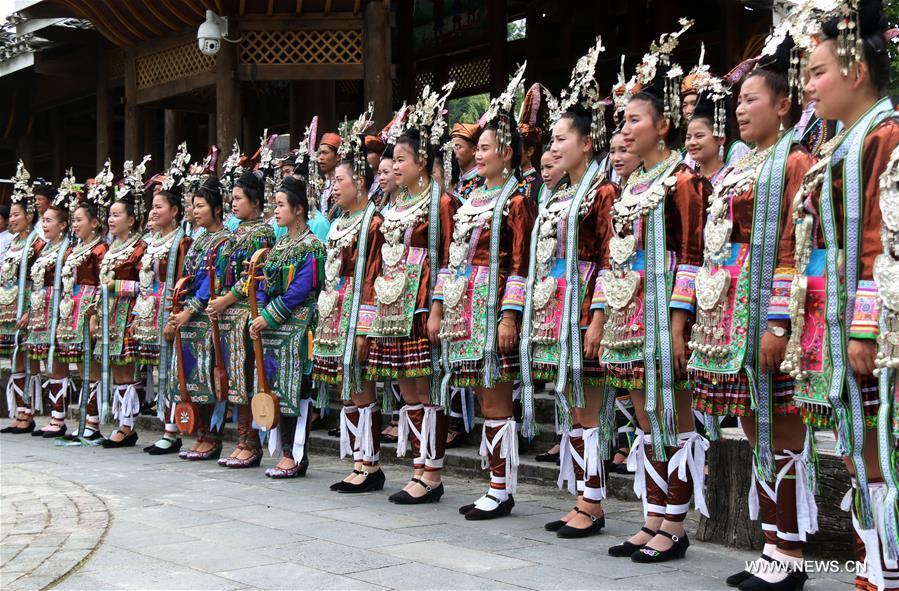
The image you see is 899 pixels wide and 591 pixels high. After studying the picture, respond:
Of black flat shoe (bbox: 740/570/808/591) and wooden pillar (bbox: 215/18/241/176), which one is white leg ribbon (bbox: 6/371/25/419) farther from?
black flat shoe (bbox: 740/570/808/591)

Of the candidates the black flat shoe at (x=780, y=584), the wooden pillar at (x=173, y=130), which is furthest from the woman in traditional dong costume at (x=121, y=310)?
the wooden pillar at (x=173, y=130)

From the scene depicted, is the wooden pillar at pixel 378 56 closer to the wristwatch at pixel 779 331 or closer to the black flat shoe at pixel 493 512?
the black flat shoe at pixel 493 512

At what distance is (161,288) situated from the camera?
8.12m

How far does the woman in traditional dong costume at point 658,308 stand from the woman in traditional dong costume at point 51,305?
5.73 meters

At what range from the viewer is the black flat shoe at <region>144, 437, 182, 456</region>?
26.3 feet

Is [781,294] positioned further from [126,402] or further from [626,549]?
[126,402]

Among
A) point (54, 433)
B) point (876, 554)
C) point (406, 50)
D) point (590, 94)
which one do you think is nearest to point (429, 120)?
point (590, 94)

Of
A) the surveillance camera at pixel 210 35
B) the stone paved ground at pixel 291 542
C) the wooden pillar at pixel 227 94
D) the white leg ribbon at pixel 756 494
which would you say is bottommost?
the stone paved ground at pixel 291 542

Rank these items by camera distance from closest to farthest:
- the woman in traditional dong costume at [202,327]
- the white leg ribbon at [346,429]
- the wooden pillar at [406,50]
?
the white leg ribbon at [346,429] → the woman in traditional dong costume at [202,327] → the wooden pillar at [406,50]

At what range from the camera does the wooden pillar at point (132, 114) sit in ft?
39.0

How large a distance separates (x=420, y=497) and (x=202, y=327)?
246 centimetres

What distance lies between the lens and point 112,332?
8375 millimetres

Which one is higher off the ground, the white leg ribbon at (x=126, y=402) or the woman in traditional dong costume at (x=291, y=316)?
the woman in traditional dong costume at (x=291, y=316)

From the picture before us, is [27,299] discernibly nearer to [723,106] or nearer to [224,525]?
[224,525]
